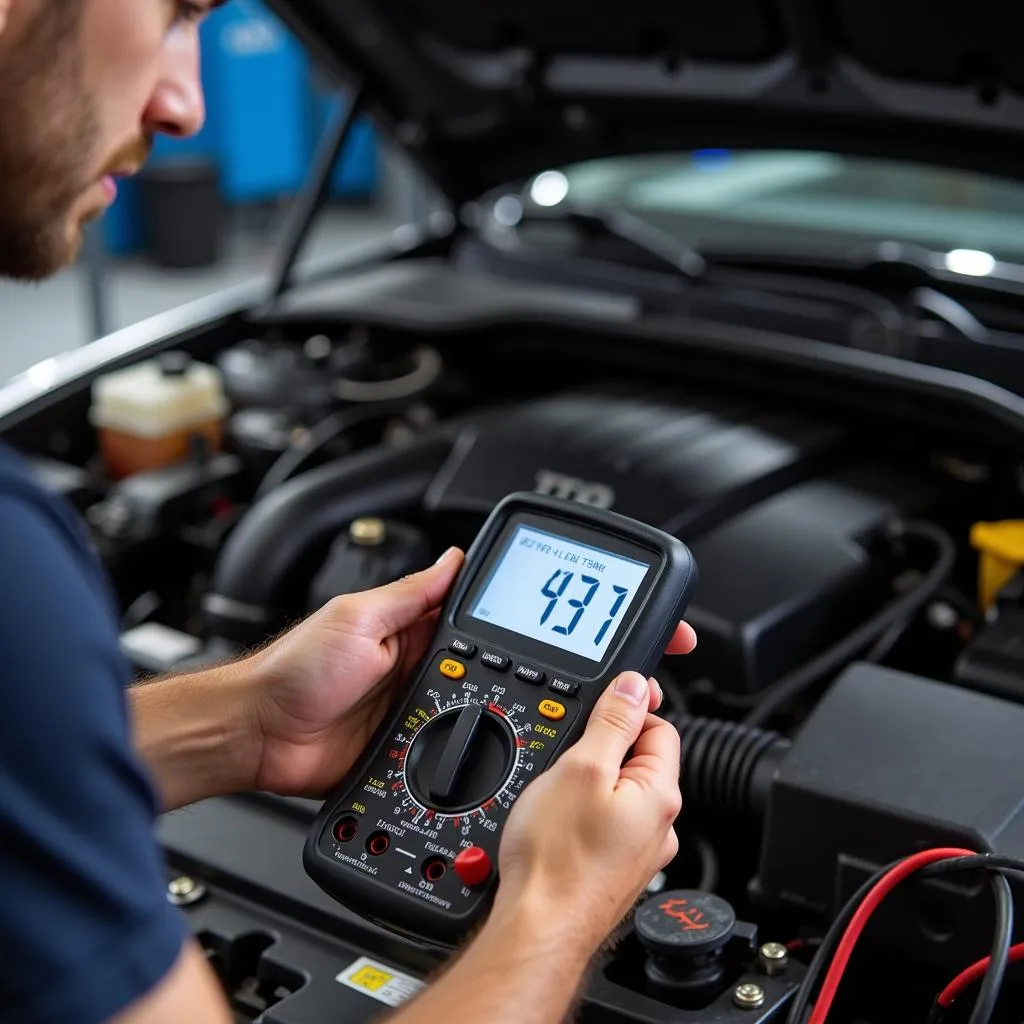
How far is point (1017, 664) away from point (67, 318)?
4.33m

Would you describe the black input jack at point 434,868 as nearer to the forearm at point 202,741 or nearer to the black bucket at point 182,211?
the forearm at point 202,741

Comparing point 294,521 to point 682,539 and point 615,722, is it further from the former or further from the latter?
point 615,722

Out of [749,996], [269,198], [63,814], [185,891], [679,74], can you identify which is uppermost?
[679,74]

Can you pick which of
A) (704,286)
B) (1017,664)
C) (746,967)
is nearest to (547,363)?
(704,286)

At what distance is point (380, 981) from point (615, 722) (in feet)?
0.92

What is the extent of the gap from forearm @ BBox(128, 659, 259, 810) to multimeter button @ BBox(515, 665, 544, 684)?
17 cm

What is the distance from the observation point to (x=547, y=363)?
1.67 meters

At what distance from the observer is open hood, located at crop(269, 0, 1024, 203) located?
143 centimetres

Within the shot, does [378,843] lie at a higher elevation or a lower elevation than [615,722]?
lower

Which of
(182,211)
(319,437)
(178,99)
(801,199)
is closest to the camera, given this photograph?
(178,99)

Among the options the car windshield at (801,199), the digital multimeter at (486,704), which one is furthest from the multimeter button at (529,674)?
the car windshield at (801,199)

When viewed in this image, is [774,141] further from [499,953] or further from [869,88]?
[499,953]

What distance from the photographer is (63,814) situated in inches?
22.8

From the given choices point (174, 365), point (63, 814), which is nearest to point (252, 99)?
point (174, 365)
